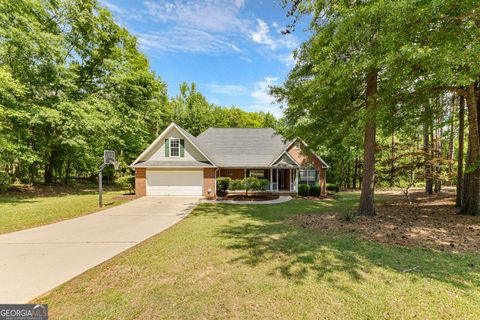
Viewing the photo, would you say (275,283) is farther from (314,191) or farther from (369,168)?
(314,191)

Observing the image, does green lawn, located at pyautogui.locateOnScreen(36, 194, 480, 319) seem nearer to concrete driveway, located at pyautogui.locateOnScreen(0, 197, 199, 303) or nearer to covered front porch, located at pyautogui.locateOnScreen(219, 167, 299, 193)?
concrete driveway, located at pyautogui.locateOnScreen(0, 197, 199, 303)

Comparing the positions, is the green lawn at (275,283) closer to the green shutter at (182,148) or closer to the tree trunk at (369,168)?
the tree trunk at (369,168)

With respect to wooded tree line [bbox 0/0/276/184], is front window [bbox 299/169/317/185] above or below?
below

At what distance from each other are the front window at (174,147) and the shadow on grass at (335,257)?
1142cm

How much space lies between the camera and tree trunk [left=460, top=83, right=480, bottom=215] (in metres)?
8.34

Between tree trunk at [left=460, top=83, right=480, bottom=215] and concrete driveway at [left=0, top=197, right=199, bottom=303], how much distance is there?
1190 centimetres

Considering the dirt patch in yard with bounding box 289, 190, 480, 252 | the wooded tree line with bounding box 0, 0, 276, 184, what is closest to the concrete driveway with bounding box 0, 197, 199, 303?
the dirt patch in yard with bounding box 289, 190, 480, 252

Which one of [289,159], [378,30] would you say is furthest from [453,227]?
[289,159]

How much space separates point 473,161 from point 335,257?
7745 millimetres

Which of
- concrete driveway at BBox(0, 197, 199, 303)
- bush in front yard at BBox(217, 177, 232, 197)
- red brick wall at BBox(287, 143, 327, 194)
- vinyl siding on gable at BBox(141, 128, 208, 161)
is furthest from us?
red brick wall at BBox(287, 143, 327, 194)

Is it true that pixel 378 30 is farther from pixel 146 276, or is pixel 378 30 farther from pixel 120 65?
pixel 120 65

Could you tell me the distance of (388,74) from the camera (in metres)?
6.22

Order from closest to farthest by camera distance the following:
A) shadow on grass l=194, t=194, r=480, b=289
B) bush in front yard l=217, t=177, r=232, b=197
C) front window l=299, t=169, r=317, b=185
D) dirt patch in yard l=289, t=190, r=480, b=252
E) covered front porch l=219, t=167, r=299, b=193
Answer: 1. shadow on grass l=194, t=194, r=480, b=289
2. dirt patch in yard l=289, t=190, r=480, b=252
3. bush in front yard l=217, t=177, r=232, b=197
4. covered front porch l=219, t=167, r=299, b=193
5. front window l=299, t=169, r=317, b=185

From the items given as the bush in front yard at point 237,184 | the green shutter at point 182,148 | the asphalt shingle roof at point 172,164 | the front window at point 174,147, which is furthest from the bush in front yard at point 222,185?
the front window at point 174,147
